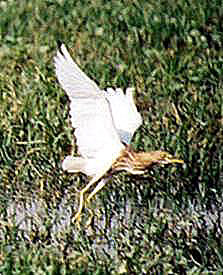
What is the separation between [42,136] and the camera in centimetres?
316

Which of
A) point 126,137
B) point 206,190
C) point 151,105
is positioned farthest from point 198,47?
point 126,137

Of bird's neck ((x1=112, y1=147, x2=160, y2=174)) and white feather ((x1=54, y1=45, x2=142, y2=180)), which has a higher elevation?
white feather ((x1=54, y1=45, x2=142, y2=180))

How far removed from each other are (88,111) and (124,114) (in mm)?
134

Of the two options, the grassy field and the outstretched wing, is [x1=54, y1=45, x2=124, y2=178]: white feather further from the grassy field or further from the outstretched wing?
the grassy field

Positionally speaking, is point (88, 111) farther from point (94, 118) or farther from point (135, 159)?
point (135, 159)

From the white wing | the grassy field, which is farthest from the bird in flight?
the grassy field

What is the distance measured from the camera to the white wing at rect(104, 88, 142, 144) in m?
2.47

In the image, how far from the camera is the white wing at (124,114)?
2471mm

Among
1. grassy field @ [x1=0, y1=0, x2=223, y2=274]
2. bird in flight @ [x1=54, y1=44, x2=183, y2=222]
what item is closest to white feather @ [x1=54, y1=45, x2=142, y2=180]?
bird in flight @ [x1=54, y1=44, x2=183, y2=222]

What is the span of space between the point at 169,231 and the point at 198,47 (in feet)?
3.09

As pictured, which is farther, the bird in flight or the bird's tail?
the bird's tail

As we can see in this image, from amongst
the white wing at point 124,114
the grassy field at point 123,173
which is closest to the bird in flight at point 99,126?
the white wing at point 124,114

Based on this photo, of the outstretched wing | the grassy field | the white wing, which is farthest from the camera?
the grassy field

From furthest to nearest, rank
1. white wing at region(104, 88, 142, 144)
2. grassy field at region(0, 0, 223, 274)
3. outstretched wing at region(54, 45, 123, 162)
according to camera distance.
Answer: grassy field at region(0, 0, 223, 274) → white wing at region(104, 88, 142, 144) → outstretched wing at region(54, 45, 123, 162)
